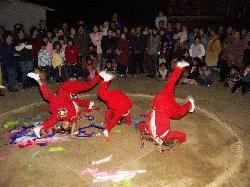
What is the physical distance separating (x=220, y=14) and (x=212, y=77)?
5151 millimetres

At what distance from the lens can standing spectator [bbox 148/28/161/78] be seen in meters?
A: 12.5

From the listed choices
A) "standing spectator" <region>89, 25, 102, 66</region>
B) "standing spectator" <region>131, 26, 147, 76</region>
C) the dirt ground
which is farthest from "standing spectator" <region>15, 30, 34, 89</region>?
"standing spectator" <region>131, 26, 147, 76</region>

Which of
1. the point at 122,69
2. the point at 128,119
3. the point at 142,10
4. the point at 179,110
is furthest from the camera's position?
the point at 142,10

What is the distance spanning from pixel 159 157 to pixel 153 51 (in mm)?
5536

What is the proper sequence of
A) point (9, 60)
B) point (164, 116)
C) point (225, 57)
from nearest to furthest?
point (164, 116)
point (9, 60)
point (225, 57)

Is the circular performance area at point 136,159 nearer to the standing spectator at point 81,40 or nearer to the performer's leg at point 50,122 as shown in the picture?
the performer's leg at point 50,122

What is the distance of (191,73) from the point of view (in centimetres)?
1239

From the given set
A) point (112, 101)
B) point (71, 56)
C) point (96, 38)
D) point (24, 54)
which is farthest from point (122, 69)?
point (112, 101)

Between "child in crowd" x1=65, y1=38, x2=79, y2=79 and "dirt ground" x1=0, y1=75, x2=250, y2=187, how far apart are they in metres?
2.50

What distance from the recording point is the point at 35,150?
8.13 metres

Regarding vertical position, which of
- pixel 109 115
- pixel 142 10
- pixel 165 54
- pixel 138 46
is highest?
pixel 142 10

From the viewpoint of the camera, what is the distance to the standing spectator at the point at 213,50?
492 inches

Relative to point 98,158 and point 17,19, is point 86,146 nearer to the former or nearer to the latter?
point 98,158

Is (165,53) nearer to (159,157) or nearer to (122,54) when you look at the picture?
(122,54)
